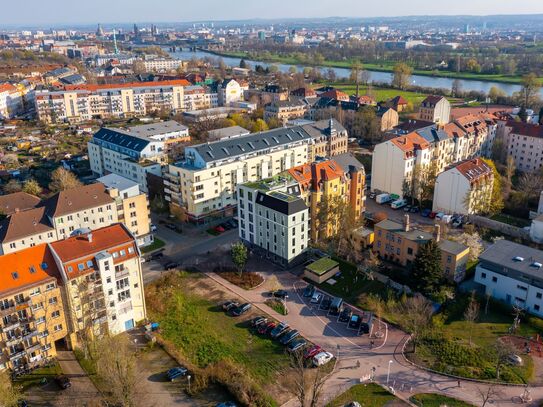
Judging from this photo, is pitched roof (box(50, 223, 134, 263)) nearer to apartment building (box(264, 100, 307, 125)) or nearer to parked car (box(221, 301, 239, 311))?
parked car (box(221, 301, 239, 311))

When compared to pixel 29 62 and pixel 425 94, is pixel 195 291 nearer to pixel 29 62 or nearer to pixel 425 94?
pixel 425 94

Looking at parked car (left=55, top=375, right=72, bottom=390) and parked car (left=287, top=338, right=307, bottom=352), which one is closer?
parked car (left=55, top=375, right=72, bottom=390)

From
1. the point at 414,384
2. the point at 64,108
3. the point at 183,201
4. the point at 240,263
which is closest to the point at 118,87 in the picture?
the point at 64,108

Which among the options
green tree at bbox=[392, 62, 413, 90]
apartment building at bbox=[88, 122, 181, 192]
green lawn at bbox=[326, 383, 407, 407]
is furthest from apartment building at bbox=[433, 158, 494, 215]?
green tree at bbox=[392, 62, 413, 90]

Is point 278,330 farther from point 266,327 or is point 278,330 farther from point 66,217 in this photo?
point 66,217

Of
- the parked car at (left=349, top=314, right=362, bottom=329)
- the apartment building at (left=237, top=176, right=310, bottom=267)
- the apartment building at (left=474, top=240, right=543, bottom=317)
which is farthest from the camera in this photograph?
the apartment building at (left=237, top=176, right=310, bottom=267)

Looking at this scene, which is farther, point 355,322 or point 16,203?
point 16,203

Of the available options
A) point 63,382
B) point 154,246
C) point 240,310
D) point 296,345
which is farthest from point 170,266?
point 296,345
